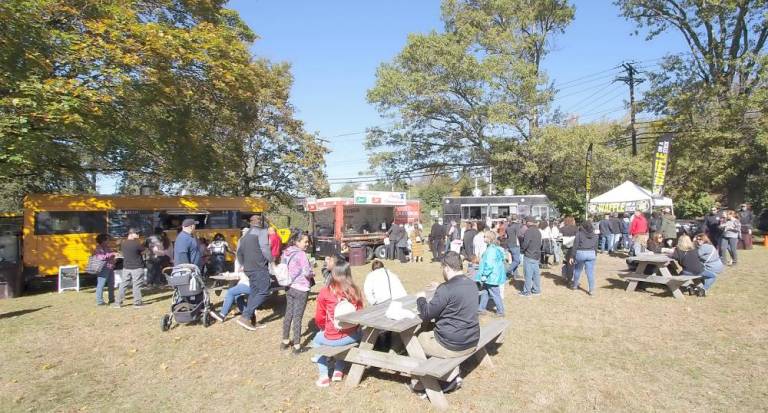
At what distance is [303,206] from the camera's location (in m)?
18.7

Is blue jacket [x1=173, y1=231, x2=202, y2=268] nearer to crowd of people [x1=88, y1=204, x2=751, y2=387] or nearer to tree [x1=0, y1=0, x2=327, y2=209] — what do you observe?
crowd of people [x1=88, y1=204, x2=751, y2=387]

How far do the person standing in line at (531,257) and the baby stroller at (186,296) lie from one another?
5.85 metres

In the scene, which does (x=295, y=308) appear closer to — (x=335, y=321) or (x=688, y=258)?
(x=335, y=321)

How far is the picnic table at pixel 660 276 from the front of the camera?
8.52 m

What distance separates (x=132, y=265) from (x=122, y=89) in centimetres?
426

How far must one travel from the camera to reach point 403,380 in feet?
15.8

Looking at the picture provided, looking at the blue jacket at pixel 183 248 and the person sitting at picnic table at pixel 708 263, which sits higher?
the blue jacket at pixel 183 248

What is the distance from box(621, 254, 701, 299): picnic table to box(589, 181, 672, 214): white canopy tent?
7.40 m

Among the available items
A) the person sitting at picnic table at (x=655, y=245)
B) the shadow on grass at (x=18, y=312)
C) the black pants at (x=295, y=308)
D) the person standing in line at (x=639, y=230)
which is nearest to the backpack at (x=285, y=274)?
the black pants at (x=295, y=308)

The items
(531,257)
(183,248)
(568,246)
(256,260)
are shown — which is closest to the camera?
(256,260)

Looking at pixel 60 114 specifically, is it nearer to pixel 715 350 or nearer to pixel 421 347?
pixel 421 347

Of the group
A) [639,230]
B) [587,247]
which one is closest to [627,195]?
[639,230]

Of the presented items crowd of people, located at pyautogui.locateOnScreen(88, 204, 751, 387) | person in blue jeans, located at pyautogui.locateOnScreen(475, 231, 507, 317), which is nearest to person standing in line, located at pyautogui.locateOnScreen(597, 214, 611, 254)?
crowd of people, located at pyautogui.locateOnScreen(88, 204, 751, 387)

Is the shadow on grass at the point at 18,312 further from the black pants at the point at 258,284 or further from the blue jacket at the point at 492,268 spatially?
the blue jacket at the point at 492,268
